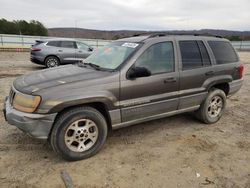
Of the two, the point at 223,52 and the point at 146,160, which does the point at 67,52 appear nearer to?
the point at 223,52

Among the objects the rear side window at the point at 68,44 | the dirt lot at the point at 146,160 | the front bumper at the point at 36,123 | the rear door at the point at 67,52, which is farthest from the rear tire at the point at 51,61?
the front bumper at the point at 36,123

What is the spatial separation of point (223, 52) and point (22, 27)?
65.3 metres

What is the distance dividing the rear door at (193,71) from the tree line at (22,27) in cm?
5810

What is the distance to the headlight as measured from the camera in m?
2.98

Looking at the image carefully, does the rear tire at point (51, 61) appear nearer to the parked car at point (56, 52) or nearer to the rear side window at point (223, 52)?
the parked car at point (56, 52)

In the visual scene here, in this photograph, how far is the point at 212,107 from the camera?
4848mm

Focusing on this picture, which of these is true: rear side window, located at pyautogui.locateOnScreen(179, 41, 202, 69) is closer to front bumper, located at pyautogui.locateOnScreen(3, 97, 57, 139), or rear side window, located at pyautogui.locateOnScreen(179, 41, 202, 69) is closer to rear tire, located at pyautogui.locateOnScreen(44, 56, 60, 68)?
front bumper, located at pyautogui.locateOnScreen(3, 97, 57, 139)

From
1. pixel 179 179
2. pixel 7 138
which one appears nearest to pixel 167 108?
pixel 179 179

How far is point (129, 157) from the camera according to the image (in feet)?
11.4

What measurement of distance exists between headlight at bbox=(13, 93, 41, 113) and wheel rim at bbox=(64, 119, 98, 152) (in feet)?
1.84

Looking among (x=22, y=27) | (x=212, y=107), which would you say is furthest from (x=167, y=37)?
(x=22, y=27)

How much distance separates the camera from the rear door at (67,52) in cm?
1183

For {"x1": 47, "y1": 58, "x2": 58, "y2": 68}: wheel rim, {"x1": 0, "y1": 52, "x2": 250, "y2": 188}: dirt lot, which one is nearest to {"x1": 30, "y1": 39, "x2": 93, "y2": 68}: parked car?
{"x1": 47, "y1": 58, "x2": 58, "y2": 68}: wheel rim

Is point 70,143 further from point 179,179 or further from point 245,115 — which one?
point 245,115
